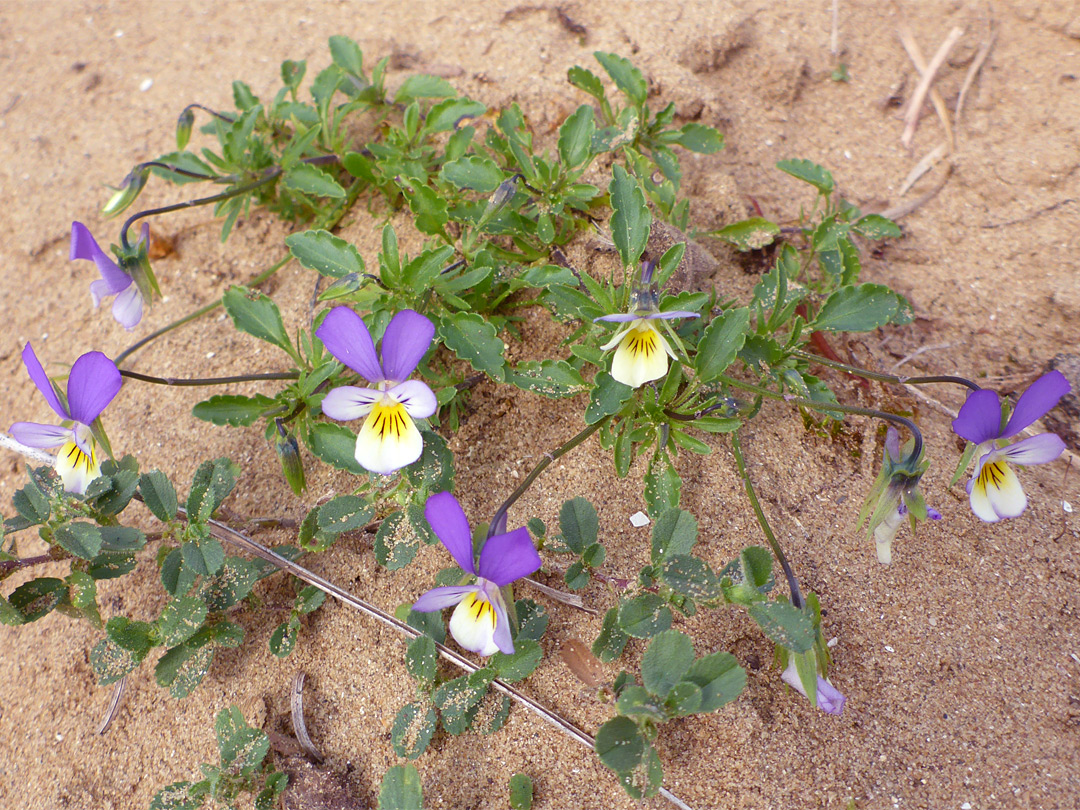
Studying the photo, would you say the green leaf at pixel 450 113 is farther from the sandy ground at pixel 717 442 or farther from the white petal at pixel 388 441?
the white petal at pixel 388 441

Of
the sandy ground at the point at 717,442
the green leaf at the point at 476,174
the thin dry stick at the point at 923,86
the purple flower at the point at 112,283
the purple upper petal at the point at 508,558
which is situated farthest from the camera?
the thin dry stick at the point at 923,86

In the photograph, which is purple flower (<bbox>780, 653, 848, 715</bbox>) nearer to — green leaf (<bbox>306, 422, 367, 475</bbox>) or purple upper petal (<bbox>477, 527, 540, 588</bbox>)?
purple upper petal (<bbox>477, 527, 540, 588</bbox>)

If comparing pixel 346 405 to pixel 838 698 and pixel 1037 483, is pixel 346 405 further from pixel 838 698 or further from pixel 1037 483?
pixel 1037 483

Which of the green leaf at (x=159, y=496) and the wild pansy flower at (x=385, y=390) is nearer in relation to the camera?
the wild pansy flower at (x=385, y=390)

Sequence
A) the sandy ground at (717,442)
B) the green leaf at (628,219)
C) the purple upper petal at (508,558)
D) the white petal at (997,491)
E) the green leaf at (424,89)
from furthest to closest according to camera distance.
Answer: the green leaf at (424,89), the green leaf at (628,219), the sandy ground at (717,442), the white petal at (997,491), the purple upper petal at (508,558)

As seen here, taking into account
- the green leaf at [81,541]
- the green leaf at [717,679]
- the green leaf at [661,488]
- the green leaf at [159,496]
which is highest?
the green leaf at [81,541]

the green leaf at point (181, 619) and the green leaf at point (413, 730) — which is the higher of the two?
the green leaf at point (181, 619)

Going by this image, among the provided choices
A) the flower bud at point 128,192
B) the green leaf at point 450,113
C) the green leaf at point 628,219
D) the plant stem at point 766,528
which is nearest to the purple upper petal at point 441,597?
the plant stem at point 766,528

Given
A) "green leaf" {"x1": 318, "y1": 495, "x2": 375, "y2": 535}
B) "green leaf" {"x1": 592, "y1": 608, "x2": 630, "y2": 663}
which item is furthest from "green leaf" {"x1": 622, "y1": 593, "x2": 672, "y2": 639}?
"green leaf" {"x1": 318, "y1": 495, "x2": 375, "y2": 535}
